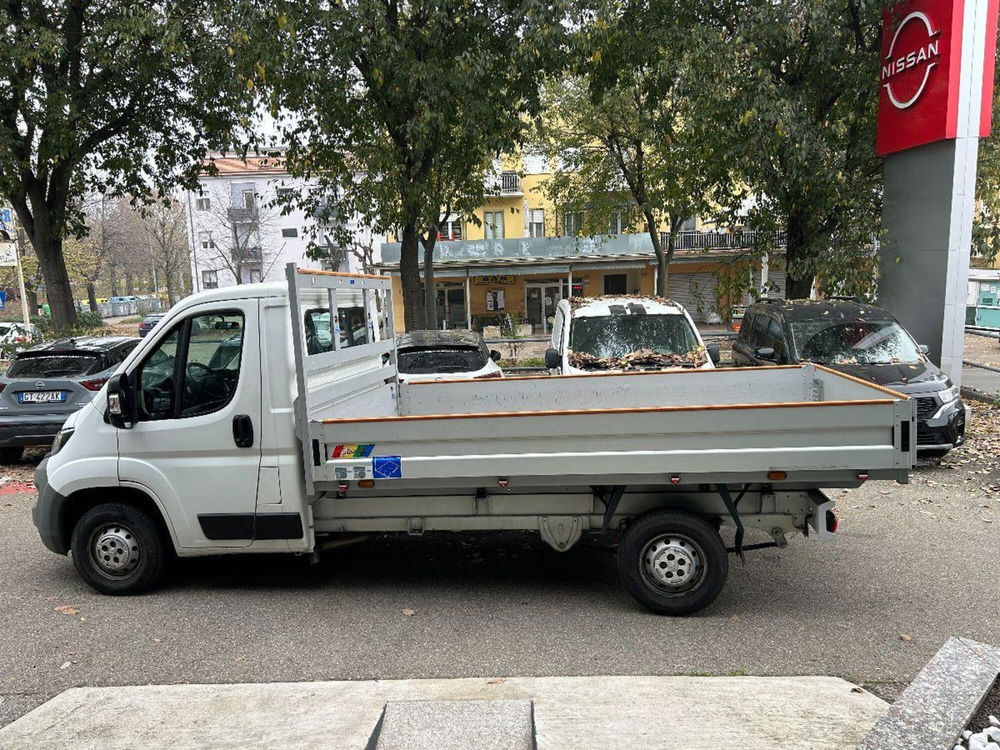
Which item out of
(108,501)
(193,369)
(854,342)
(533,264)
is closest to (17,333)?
(533,264)

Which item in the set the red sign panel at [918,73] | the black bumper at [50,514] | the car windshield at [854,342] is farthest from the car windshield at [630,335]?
the black bumper at [50,514]

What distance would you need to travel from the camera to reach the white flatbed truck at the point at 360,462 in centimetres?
457

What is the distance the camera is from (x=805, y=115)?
12734mm

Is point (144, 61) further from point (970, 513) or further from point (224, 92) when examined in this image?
point (970, 513)

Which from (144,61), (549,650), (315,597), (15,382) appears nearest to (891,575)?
(549,650)

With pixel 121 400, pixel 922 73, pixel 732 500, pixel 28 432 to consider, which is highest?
pixel 922 73

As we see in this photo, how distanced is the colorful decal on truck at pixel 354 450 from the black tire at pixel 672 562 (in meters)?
1.75

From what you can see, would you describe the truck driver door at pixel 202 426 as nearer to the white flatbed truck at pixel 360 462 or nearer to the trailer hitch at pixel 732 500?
the white flatbed truck at pixel 360 462

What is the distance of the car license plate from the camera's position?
31.5 feet

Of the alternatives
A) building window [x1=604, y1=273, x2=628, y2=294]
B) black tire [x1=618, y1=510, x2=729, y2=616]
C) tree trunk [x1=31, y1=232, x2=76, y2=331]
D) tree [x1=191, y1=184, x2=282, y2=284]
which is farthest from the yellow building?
black tire [x1=618, y1=510, x2=729, y2=616]

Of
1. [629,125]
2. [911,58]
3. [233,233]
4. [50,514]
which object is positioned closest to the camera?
[50,514]

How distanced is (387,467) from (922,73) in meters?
10.5

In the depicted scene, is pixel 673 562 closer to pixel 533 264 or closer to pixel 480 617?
pixel 480 617

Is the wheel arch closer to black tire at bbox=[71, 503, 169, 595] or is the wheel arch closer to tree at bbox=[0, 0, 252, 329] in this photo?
black tire at bbox=[71, 503, 169, 595]
